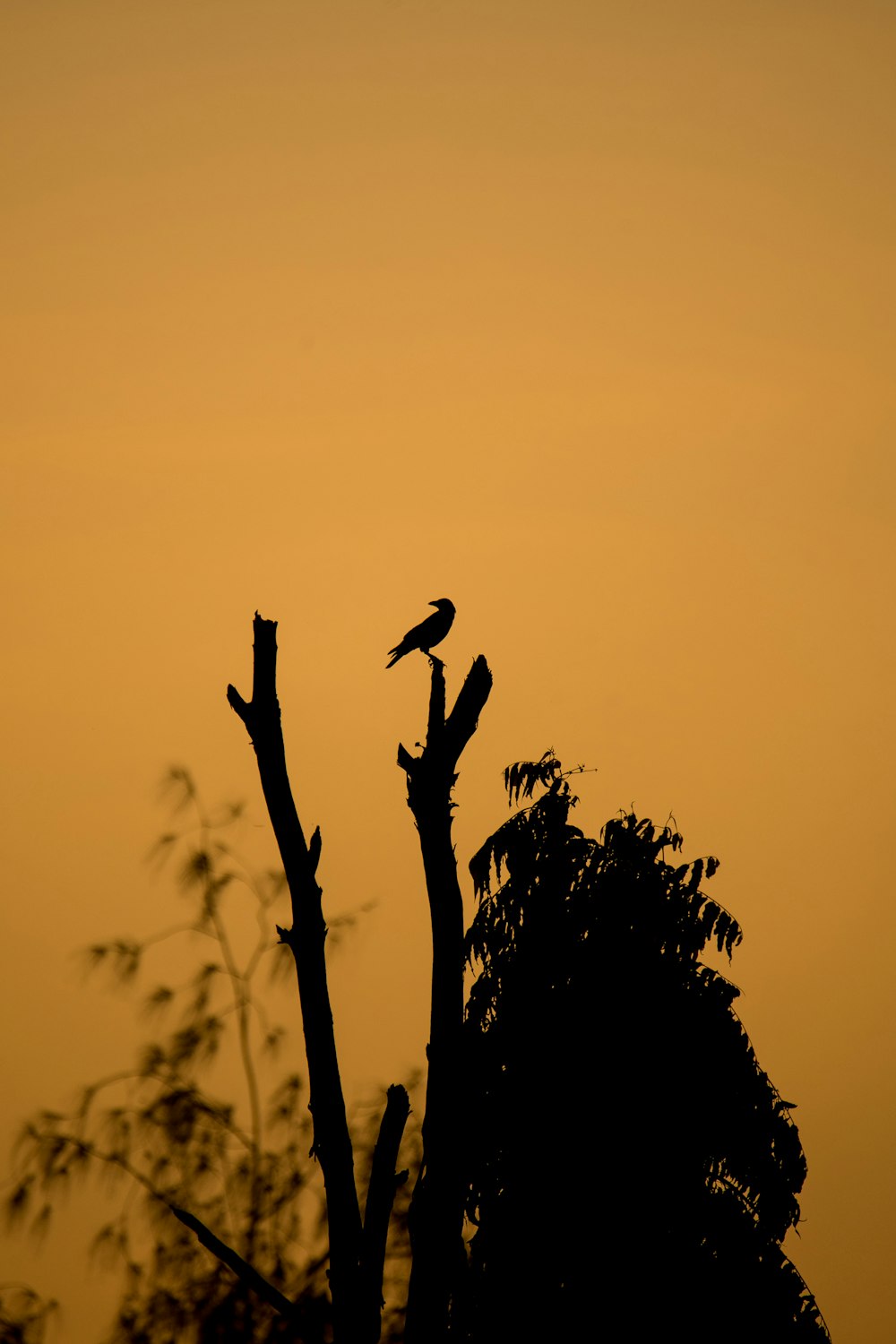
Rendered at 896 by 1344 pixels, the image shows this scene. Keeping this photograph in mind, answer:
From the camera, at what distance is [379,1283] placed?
6.24 metres

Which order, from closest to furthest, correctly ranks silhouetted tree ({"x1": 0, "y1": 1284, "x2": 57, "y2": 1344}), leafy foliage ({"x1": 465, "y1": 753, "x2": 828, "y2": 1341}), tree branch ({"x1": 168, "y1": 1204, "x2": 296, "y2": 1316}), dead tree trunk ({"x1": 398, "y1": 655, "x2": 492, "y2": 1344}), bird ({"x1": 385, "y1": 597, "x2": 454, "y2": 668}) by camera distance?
dead tree trunk ({"x1": 398, "y1": 655, "x2": 492, "y2": 1344}) < tree branch ({"x1": 168, "y1": 1204, "x2": 296, "y2": 1316}) < leafy foliage ({"x1": 465, "y1": 753, "x2": 828, "y2": 1341}) < bird ({"x1": 385, "y1": 597, "x2": 454, "y2": 668}) < silhouetted tree ({"x1": 0, "y1": 1284, "x2": 57, "y2": 1344})

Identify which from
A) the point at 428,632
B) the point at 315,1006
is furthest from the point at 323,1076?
the point at 428,632

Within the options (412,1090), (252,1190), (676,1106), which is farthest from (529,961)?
(252,1190)

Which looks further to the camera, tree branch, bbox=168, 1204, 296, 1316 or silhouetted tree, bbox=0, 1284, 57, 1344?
silhouetted tree, bbox=0, 1284, 57, 1344

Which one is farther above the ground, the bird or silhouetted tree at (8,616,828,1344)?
the bird

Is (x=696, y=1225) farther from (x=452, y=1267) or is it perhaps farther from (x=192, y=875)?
(x=192, y=875)

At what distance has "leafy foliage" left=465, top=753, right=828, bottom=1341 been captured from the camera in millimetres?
6902

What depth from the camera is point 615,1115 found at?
713 cm

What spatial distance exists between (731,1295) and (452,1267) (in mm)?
1641

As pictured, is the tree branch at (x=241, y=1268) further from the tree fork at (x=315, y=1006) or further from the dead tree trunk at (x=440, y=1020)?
the dead tree trunk at (x=440, y=1020)

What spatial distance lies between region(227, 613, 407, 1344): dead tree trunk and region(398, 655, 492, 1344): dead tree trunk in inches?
7.0

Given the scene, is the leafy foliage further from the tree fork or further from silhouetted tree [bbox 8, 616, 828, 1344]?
the tree fork

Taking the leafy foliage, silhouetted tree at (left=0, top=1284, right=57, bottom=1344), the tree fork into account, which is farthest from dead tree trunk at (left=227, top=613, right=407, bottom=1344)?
silhouetted tree at (left=0, top=1284, right=57, bottom=1344)

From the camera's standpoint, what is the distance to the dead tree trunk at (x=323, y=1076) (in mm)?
6211
